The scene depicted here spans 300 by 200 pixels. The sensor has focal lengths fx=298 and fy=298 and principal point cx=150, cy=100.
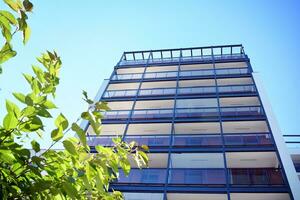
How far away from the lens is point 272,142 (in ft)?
65.4

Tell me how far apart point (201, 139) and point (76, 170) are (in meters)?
19.3

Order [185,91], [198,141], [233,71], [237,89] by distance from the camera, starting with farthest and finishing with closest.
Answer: [233,71], [185,91], [237,89], [198,141]

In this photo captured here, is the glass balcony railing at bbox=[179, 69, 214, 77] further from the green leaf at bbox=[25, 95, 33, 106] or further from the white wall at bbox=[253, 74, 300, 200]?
the green leaf at bbox=[25, 95, 33, 106]

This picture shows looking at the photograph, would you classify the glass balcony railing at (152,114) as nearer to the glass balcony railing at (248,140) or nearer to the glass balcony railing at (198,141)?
the glass balcony railing at (198,141)

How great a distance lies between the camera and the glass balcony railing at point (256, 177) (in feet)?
54.3

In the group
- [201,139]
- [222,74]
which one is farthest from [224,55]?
[201,139]

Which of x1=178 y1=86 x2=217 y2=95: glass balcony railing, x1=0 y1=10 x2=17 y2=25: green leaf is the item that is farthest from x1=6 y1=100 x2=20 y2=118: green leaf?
x1=178 y1=86 x2=217 y2=95: glass balcony railing

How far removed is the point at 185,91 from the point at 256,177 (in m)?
12.5

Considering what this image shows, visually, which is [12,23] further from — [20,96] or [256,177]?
[256,177]

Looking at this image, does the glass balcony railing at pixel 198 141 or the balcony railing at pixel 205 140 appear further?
the glass balcony railing at pixel 198 141

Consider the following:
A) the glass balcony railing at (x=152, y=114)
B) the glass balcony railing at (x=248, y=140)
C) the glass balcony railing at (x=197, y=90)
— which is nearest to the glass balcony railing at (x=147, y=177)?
the glass balcony railing at (x=248, y=140)

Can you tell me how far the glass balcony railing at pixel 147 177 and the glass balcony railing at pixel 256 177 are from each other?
4019 mm

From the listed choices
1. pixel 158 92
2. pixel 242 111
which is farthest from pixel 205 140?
pixel 158 92

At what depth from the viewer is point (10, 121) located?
167cm
